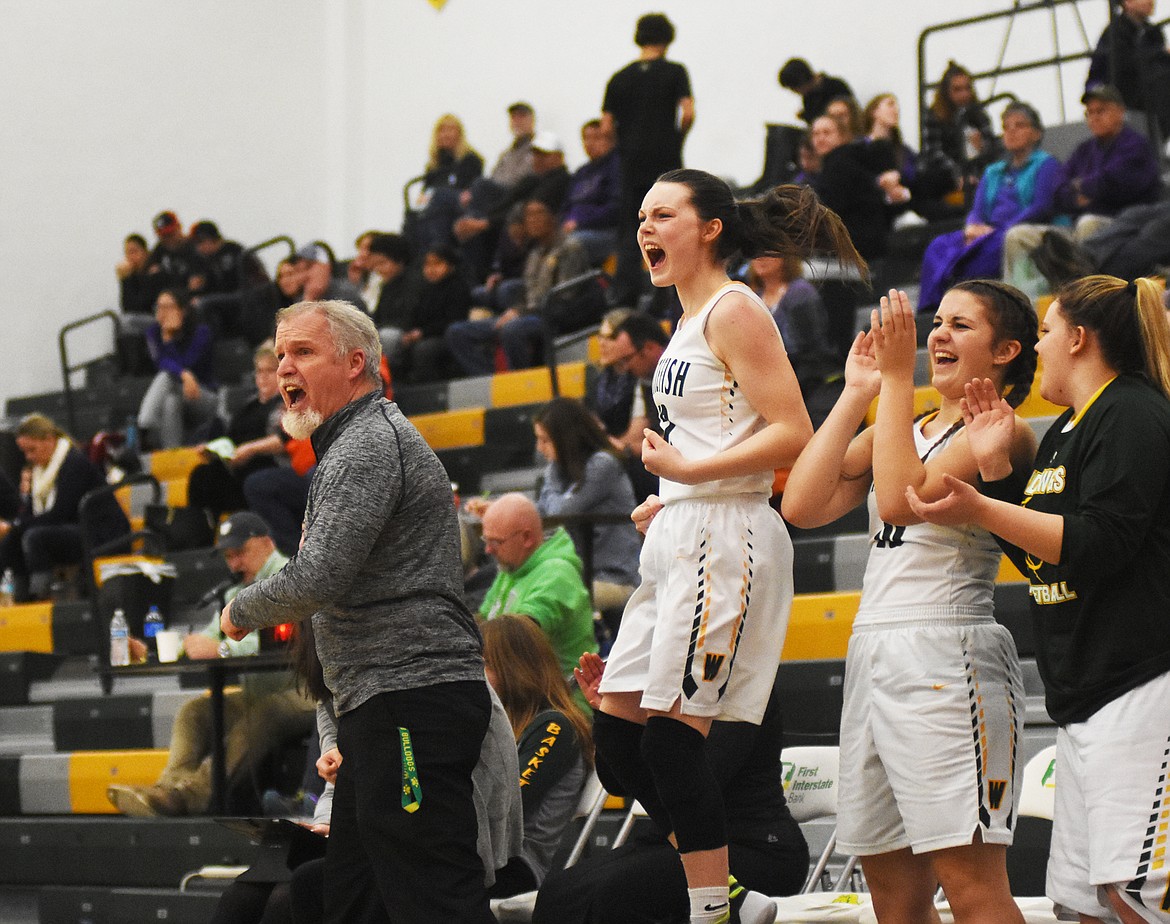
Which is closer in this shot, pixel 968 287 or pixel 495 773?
pixel 968 287

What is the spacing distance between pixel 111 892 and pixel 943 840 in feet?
12.4

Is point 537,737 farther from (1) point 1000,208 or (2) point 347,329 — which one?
(1) point 1000,208

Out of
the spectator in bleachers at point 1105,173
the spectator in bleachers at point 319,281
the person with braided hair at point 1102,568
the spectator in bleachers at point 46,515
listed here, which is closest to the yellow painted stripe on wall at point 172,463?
the spectator in bleachers at point 46,515

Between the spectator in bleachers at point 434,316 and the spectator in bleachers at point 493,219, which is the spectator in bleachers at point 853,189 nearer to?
the spectator in bleachers at point 434,316

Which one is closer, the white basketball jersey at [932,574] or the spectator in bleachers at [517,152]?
the white basketball jersey at [932,574]

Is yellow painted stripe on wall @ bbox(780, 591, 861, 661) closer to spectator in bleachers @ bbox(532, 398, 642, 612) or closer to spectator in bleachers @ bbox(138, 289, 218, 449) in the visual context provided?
spectator in bleachers @ bbox(532, 398, 642, 612)

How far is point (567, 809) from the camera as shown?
424 centimetres

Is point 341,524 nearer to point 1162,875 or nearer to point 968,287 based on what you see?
point 968,287

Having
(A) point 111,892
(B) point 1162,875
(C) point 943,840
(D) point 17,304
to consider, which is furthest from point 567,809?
(D) point 17,304

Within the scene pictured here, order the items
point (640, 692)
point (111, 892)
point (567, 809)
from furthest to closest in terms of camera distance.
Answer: point (111, 892) → point (567, 809) → point (640, 692)

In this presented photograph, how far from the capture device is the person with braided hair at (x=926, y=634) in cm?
285

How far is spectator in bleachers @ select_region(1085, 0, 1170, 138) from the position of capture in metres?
8.38

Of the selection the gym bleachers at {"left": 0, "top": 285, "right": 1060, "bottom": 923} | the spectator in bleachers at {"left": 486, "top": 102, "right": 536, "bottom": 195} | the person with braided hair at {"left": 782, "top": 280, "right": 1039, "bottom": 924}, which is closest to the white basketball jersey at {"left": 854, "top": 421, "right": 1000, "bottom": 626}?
the person with braided hair at {"left": 782, "top": 280, "right": 1039, "bottom": 924}

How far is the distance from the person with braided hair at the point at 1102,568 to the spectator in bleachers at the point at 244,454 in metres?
6.10
